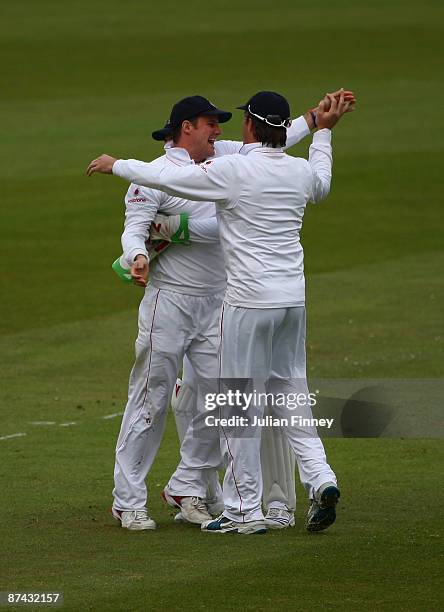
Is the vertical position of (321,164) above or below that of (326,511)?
above

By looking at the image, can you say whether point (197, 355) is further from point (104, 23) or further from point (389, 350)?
point (104, 23)


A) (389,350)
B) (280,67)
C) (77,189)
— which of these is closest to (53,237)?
(77,189)

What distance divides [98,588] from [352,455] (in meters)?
4.12

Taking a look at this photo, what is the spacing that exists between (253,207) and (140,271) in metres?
0.69

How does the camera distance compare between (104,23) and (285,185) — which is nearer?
(285,185)

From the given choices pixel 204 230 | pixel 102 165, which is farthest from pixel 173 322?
pixel 102 165

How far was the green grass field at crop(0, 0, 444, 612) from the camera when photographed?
7.31 metres

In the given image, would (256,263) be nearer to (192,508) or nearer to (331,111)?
(331,111)

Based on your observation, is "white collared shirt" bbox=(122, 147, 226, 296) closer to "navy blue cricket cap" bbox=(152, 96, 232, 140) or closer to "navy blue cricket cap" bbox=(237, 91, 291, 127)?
"navy blue cricket cap" bbox=(152, 96, 232, 140)

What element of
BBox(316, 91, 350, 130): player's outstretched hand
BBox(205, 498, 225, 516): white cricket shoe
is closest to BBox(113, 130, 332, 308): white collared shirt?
BBox(316, 91, 350, 130): player's outstretched hand

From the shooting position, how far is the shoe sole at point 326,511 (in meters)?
7.92

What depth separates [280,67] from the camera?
142ft

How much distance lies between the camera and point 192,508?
8617 millimetres

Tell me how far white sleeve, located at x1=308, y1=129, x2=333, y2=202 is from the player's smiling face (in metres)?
0.56
